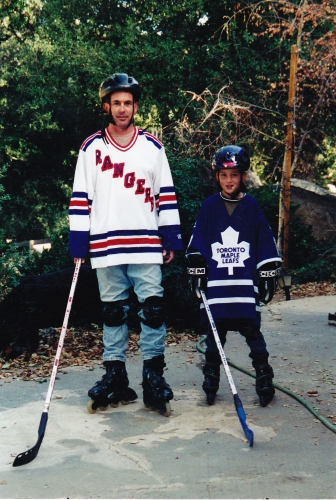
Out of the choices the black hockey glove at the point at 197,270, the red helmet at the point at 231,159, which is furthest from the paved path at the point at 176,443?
the red helmet at the point at 231,159

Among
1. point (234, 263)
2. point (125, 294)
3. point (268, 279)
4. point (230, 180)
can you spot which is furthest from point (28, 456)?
point (230, 180)

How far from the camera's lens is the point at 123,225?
4250 mm

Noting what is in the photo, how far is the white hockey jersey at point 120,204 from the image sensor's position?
4254 mm

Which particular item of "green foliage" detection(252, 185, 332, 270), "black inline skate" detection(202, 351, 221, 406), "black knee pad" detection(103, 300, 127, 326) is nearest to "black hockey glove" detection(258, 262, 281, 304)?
"black inline skate" detection(202, 351, 221, 406)

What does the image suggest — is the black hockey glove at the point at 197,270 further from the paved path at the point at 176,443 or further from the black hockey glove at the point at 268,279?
the paved path at the point at 176,443

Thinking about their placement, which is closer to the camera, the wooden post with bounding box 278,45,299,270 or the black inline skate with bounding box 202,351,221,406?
the black inline skate with bounding box 202,351,221,406

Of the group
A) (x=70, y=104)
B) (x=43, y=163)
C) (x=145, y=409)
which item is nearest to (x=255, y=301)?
(x=145, y=409)

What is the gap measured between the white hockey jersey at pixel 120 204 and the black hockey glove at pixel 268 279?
59 centimetres

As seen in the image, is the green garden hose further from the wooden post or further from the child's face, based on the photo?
the wooden post

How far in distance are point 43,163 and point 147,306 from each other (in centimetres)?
1822

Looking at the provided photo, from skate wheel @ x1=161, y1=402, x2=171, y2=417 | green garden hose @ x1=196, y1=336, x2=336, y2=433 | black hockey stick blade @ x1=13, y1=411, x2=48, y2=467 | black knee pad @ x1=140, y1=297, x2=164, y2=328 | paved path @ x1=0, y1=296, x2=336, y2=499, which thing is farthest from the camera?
black knee pad @ x1=140, y1=297, x2=164, y2=328

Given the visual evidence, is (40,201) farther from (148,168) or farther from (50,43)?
(148,168)

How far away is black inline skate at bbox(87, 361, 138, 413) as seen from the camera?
429 cm

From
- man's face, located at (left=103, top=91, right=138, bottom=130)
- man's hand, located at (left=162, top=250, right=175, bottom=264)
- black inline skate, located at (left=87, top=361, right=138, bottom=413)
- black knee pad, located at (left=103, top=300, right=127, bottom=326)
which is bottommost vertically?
black inline skate, located at (left=87, top=361, right=138, bottom=413)
